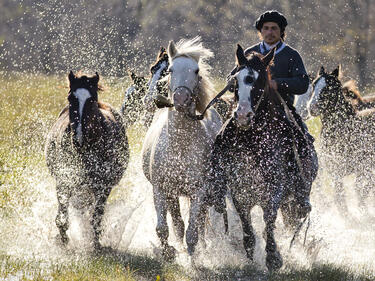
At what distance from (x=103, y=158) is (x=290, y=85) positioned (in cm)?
273

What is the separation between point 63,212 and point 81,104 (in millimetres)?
1518

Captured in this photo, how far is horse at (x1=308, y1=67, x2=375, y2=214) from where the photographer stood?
33.5ft

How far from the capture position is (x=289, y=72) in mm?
6902

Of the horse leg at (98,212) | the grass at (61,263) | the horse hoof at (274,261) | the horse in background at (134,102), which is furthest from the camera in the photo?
the horse in background at (134,102)

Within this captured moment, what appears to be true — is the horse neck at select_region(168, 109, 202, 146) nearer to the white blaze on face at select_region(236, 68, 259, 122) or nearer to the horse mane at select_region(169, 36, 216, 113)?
the horse mane at select_region(169, 36, 216, 113)

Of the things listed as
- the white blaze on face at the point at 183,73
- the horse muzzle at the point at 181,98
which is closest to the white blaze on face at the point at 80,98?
the white blaze on face at the point at 183,73

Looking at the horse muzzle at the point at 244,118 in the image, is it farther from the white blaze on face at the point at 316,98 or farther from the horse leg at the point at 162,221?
the white blaze on face at the point at 316,98

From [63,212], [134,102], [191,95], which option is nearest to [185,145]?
[191,95]

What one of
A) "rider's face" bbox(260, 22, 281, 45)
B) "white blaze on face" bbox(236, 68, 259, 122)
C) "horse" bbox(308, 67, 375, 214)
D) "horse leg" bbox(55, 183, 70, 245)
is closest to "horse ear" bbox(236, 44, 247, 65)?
"white blaze on face" bbox(236, 68, 259, 122)

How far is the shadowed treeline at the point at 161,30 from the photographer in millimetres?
37594

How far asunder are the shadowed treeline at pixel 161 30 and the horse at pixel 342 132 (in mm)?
24640

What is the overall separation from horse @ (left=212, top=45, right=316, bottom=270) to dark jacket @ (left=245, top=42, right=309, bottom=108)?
26cm

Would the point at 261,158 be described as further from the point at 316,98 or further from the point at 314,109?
the point at 316,98

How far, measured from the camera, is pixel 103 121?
25.6 ft
